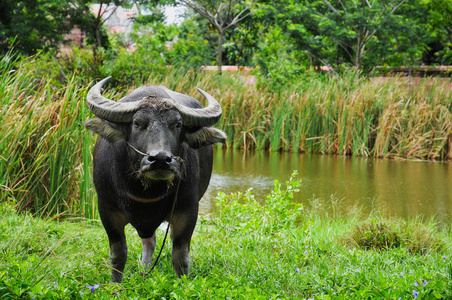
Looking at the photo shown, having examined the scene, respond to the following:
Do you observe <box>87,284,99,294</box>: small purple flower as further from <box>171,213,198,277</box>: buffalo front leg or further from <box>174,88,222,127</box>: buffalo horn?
<box>174,88,222,127</box>: buffalo horn

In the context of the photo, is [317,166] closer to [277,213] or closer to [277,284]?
[277,213]

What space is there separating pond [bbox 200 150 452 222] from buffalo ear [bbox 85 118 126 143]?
12.8ft

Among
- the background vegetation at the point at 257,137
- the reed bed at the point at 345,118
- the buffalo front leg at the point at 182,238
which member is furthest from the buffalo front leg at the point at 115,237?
the reed bed at the point at 345,118

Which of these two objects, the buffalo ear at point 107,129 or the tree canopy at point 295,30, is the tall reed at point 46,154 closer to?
the buffalo ear at point 107,129

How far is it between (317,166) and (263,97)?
356 cm

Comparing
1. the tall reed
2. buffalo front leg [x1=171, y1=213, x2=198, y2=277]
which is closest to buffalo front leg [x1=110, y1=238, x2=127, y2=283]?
buffalo front leg [x1=171, y1=213, x2=198, y2=277]

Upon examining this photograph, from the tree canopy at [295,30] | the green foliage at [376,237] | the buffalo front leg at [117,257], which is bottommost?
the green foliage at [376,237]

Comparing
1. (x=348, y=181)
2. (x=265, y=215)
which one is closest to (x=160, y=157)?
(x=265, y=215)

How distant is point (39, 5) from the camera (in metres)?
21.7

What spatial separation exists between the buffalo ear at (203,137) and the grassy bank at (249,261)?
959 mm

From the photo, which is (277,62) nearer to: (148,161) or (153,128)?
(153,128)

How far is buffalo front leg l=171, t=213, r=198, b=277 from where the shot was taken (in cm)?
391

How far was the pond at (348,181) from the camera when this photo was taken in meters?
8.22

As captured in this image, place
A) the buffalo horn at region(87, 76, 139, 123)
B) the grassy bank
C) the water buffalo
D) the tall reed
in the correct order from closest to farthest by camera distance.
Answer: the grassy bank, the water buffalo, the buffalo horn at region(87, 76, 139, 123), the tall reed
